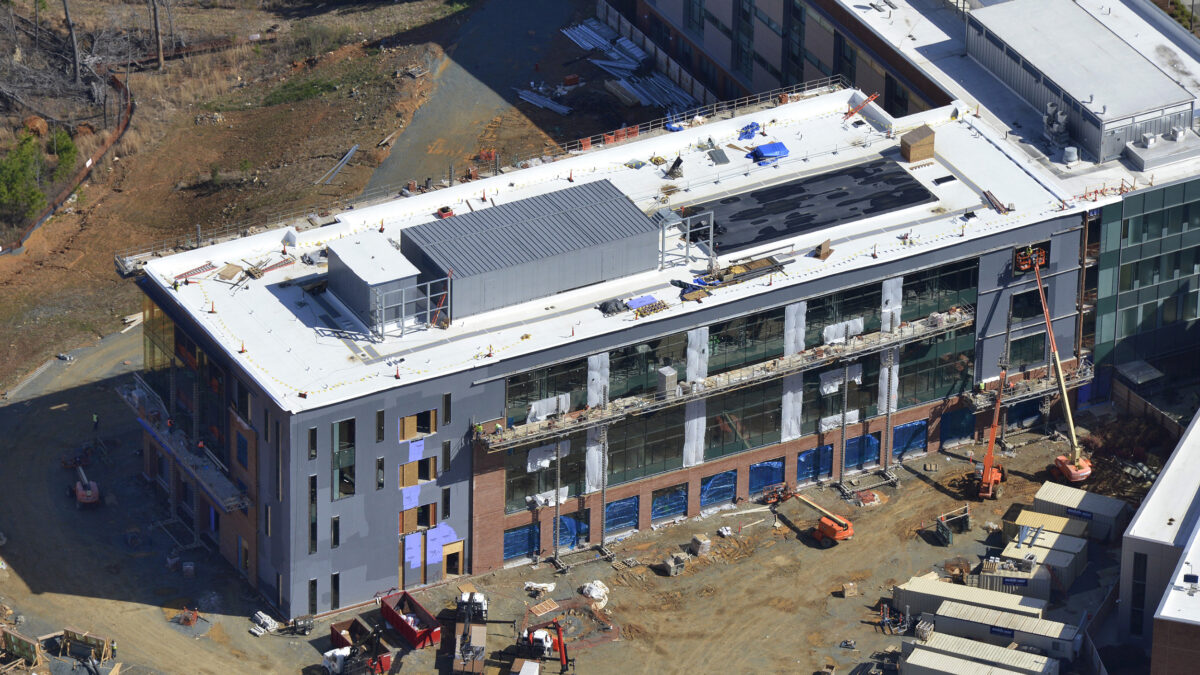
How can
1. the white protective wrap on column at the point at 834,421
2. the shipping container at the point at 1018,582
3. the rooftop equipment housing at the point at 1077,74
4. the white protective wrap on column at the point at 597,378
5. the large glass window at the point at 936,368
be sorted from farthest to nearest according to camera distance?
1. the rooftop equipment housing at the point at 1077,74
2. the large glass window at the point at 936,368
3. the white protective wrap on column at the point at 834,421
4. the shipping container at the point at 1018,582
5. the white protective wrap on column at the point at 597,378

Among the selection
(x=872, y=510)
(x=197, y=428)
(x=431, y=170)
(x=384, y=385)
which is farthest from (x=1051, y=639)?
(x=431, y=170)

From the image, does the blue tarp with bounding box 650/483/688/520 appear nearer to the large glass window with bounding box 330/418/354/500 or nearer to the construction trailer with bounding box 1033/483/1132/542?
the large glass window with bounding box 330/418/354/500

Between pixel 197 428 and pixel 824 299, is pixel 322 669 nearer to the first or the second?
pixel 197 428

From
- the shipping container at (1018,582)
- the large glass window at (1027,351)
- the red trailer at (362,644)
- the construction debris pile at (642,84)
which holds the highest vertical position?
the construction debris pile at (642,84)

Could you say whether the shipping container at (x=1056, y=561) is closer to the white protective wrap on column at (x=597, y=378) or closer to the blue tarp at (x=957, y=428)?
the blue tarp at (x=957, y=428)

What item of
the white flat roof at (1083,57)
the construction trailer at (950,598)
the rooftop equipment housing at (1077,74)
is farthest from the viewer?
the white flat roof at (1083,57)

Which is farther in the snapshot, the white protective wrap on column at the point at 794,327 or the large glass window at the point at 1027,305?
the large glass window at the point at 1027,305

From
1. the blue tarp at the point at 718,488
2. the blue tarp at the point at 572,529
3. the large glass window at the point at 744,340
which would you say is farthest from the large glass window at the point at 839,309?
the blue tarp at the point at 572,529
